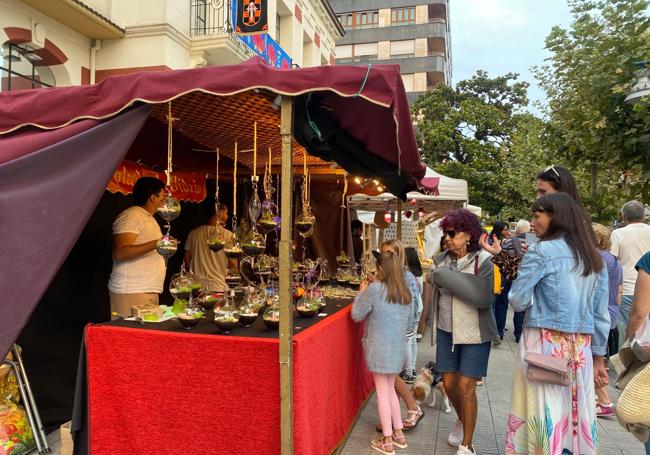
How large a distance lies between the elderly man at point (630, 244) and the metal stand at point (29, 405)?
569 centimetres

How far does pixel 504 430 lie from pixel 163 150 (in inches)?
165

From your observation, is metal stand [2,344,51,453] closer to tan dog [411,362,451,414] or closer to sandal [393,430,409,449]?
sandal [393,430,409,449]

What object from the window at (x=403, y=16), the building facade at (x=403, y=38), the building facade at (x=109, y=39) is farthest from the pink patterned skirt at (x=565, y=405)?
the window at (x=403, y=16)

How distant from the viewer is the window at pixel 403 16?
35.2 m

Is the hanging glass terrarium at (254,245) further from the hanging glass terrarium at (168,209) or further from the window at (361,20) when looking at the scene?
the window at (361,20)

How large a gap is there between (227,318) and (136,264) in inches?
44.6

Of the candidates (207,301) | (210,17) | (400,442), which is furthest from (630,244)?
(210,17)

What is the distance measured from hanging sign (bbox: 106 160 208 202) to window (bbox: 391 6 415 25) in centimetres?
3413

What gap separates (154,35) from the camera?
328 inches

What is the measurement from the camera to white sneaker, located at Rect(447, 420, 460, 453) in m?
3.54

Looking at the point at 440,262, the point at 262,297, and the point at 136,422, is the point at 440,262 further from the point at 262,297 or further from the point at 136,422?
the point at 136,422

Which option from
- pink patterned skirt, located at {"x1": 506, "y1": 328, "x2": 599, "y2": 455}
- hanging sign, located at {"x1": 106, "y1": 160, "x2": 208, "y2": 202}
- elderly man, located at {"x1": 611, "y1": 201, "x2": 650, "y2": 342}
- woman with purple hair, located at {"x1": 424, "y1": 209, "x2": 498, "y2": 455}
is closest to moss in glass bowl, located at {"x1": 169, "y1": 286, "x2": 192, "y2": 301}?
hanging sign, located at {"x1": 106, "y1": 160, "x2": 208, "y2": 202}

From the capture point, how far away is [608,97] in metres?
5.15

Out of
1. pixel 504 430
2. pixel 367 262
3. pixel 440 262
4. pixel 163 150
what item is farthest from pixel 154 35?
pixel 504 430
